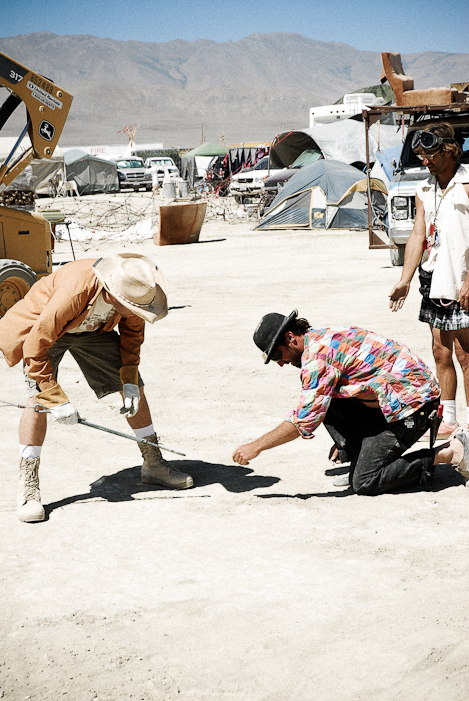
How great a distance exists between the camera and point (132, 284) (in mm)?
3812

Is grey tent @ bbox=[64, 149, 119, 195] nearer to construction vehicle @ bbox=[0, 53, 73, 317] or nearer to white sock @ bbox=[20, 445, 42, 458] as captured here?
construction vehicle @ bbox=[0, 53, 73, 317]

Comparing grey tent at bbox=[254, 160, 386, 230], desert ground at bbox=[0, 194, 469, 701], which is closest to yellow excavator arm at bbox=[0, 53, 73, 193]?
desert ground at bbox=[0, 194, 469, 701]

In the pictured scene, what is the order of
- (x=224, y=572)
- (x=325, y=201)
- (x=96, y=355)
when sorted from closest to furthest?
(x=224, y=572) < (x=96, y=355) < (x=325, y=201)

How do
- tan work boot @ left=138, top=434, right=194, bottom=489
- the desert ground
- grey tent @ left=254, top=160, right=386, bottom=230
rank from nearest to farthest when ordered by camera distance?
the desert ground < tan work boot @ left=138, top=434, right=194, bottom=489 < grey tent @ left=254, top=160, right=386, bottom=230

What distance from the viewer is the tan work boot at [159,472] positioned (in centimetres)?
446

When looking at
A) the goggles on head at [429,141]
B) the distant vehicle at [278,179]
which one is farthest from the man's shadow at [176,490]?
the distant vehicle at [278,179]

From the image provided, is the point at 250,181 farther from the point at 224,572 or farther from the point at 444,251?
the point at 224,572

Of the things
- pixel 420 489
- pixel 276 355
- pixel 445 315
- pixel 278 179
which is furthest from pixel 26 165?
pixel 278 179

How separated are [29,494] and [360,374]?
1782 millimetres

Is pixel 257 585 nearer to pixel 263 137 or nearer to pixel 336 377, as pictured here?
pixel 336 377

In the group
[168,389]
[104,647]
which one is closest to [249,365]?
[168,389]

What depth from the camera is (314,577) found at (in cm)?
329

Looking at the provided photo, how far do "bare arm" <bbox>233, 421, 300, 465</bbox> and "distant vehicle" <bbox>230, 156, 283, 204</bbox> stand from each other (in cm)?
2396

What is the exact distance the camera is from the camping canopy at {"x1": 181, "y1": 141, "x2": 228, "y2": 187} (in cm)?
4330
